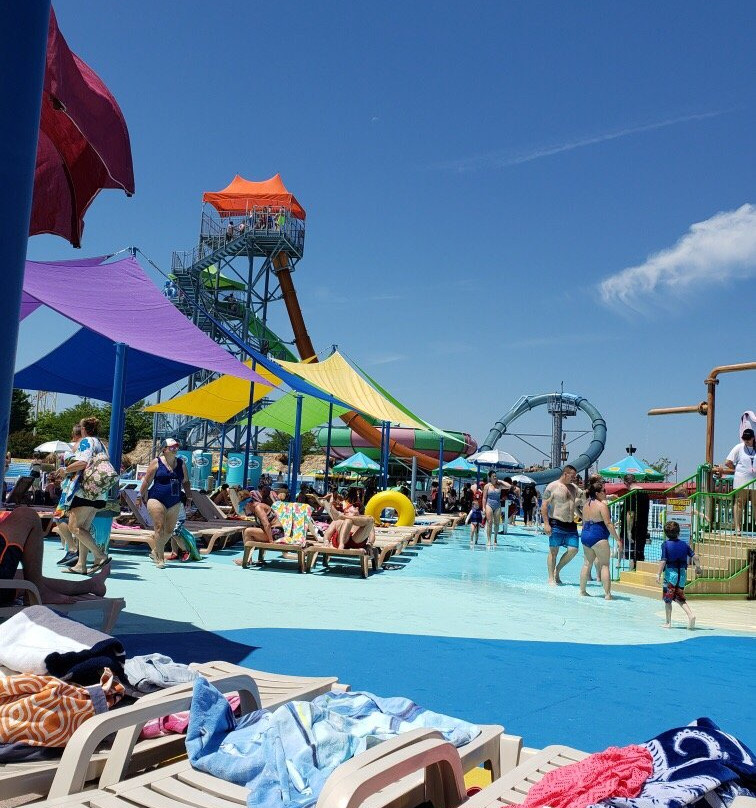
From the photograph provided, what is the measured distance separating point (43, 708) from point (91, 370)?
40.5 ft

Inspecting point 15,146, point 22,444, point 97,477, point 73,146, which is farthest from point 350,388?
point 22,444

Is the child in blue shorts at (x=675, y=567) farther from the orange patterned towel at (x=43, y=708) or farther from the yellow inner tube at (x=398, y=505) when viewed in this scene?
the yellow inner tube at (x=398, y=505)

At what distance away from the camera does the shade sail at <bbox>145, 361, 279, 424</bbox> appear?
63.6 feet

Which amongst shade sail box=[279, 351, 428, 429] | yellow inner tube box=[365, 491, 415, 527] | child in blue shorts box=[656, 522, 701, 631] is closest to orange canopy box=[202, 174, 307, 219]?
shade sail box=[279, 351, 428, 429]

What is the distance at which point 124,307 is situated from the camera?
8875 mm

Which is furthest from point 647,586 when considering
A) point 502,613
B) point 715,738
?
point 715,738

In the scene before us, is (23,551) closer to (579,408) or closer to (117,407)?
(117,407)

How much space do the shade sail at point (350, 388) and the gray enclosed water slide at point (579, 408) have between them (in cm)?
2352

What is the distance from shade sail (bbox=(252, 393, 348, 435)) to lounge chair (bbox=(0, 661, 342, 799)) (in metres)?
18.2

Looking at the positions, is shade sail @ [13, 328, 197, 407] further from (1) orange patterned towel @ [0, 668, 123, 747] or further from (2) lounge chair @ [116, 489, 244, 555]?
(1) orange patterned towel @ [0, 668, 123, 747]

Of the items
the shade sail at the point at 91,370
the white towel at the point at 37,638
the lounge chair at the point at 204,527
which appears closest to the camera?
the white towel at the point at 37,638

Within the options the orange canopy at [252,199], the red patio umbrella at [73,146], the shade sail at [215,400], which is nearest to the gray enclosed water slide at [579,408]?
the orange canopy at [252,199]

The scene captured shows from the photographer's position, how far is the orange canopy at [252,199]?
28.3 meters

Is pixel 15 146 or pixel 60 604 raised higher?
pixel 15 146
